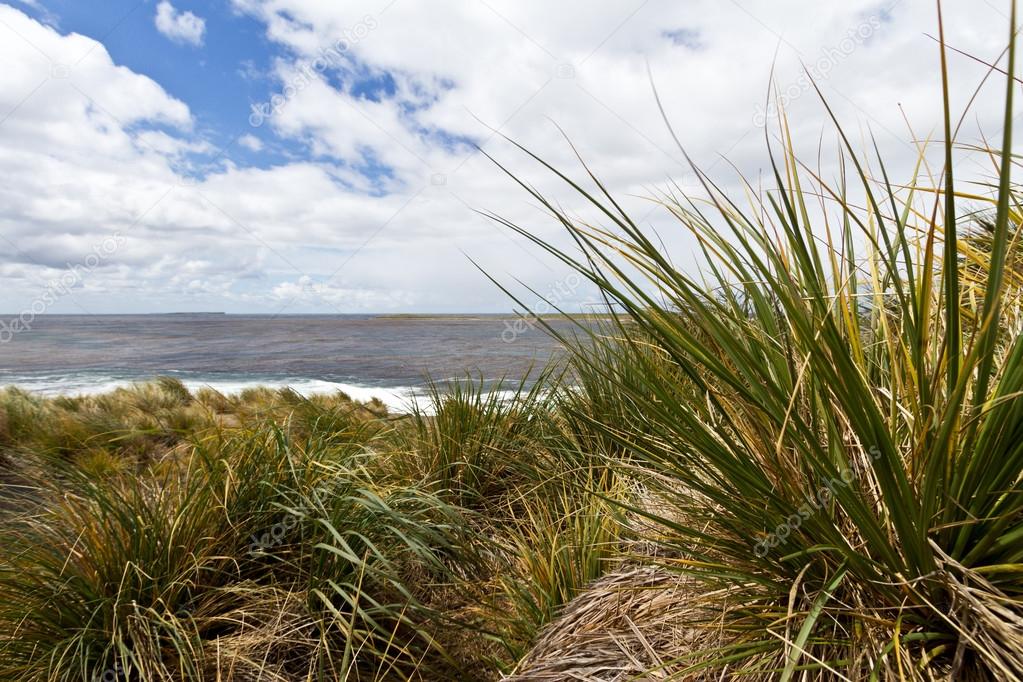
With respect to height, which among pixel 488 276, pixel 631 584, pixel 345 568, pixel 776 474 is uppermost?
pixel 488 276

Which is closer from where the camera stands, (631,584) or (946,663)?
(946,663)

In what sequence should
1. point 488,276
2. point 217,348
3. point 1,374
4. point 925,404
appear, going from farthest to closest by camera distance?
1. point 217,348
2. point 1,374
3. point 488,276
4. point 925,404

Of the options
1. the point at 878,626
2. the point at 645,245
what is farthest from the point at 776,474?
the point at 645,245

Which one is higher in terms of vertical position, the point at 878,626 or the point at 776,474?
the point at 776,474

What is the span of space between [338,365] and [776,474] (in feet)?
86.1

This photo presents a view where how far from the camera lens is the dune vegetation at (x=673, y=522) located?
1.09 metres

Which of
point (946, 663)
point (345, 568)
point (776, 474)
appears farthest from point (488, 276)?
point (345, 568)

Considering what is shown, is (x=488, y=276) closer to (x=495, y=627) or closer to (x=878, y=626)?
(x=878, y=626)

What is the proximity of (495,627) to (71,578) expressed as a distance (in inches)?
60.2

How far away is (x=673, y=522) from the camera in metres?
1.47

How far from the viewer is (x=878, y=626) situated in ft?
3.76

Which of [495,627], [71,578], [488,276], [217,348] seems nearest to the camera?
[488,276]

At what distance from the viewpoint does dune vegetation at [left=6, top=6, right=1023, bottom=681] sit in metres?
1.09

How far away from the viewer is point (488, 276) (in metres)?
1.59
